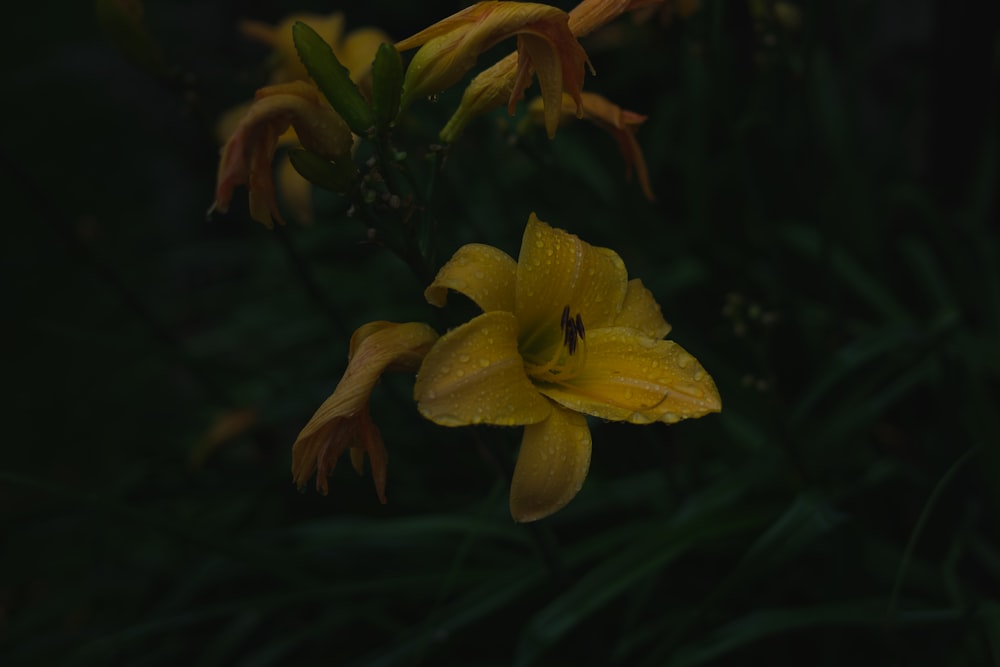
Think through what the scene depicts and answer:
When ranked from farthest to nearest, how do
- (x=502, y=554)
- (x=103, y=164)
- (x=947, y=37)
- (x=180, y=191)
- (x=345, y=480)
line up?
(x=180, y=191) → (x=103, y=164) → (x=947, y=37) → (x=345, y=480) → (x=502, y=554)

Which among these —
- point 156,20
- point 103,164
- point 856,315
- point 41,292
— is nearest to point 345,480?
point 856,315

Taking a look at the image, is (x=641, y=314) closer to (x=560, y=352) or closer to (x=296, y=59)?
(x=560, y=352)

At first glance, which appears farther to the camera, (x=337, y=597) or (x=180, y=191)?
(x=180, y=191)

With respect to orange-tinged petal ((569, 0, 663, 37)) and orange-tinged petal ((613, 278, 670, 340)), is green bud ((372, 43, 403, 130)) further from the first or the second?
orange-tinged petal ((613, 278, 670, 340))

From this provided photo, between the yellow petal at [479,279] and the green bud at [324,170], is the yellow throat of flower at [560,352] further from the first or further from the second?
the green bud at [324,170]

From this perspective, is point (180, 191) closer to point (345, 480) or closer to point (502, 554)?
point (345, 480)

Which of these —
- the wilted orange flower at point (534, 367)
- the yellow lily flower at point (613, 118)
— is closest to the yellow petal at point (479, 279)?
the wilted orange flower at point (534, 367)
